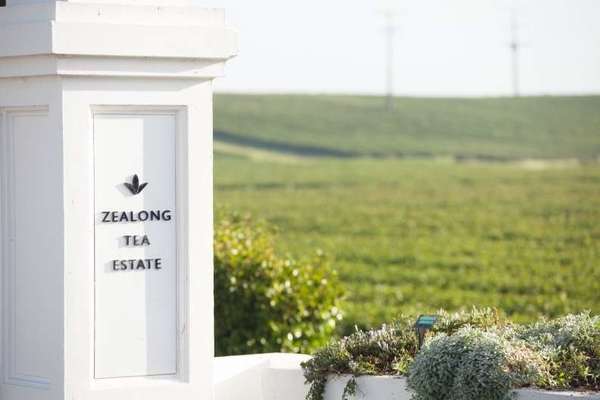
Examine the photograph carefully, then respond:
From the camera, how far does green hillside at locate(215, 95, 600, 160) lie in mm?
47062

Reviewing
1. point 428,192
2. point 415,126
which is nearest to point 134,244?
point 428,192

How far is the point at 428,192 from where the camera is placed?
114ft

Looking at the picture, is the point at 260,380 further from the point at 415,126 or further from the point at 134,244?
the point at 415,126

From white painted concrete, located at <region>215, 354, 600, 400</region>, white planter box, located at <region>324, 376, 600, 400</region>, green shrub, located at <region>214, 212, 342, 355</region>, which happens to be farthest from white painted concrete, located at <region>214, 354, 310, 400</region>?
green shrub, located at <region>214, 212, 342, 355</region>

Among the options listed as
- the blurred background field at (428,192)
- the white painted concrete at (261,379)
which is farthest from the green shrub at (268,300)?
the white painted concrete at (261,379)

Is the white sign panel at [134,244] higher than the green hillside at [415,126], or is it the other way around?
the green hillside at [415,126]

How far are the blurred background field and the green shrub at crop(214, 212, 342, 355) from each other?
1.51 m

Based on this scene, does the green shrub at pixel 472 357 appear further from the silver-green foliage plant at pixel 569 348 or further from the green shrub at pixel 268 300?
the green shrub at pixel 268 300

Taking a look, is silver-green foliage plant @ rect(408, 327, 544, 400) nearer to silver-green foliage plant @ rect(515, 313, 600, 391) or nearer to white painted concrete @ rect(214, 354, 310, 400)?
silver-green foliage plant @ rect(515, 313, 600, 391)

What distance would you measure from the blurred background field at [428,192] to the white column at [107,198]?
5746 mm

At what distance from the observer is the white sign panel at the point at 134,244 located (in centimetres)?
590

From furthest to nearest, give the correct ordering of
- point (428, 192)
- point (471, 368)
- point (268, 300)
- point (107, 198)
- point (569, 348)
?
point (428, 192) → point (268, 300) → point (569, 348) → point (107, 198) → point (471, 368)

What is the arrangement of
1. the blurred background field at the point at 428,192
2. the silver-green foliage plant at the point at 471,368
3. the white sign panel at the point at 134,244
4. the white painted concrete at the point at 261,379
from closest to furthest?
the silver-green foliage plant at the point at 471,368, the white sign panel at the point at 134,244, the white painted concrete at the point at 261,379, the blurred background field at the point at 428,192

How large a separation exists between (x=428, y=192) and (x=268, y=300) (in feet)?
81.5
